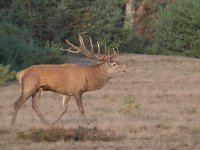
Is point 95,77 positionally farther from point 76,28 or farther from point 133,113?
point 76,28

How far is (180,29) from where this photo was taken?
151 ft

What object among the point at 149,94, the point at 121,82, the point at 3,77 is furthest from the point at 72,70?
the point at 121,82

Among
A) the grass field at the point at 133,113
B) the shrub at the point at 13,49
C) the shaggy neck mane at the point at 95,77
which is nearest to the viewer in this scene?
the grass field at the point at 133,113

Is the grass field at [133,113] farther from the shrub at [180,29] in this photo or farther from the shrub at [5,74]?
the shrub at [180,29]

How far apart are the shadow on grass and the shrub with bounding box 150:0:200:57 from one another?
1222 inches

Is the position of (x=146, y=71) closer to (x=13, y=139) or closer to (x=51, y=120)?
(x=51, y=120)

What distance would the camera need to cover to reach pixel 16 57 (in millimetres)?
30750

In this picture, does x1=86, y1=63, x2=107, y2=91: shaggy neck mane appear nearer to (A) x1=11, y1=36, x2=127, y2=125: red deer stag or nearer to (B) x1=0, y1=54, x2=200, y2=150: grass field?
(A) x1=11, y1=36, x2=127, y2=125: red deer stag

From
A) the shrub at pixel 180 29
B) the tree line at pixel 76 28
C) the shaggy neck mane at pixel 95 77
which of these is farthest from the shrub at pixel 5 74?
the shrub at pixel 180 29

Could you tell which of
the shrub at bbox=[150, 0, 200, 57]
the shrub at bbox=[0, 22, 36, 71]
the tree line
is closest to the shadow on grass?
the tree line

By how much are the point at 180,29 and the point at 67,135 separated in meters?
32.8

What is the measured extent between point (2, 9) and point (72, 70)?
21407 mm

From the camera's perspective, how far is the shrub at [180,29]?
4511 cm

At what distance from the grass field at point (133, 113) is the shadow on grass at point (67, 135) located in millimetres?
161
